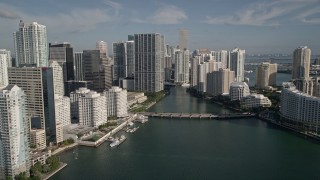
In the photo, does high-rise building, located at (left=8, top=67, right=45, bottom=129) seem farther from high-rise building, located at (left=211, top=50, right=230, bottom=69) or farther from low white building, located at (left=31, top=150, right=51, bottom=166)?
high-rise building, located at (left=211, top=50, right=230, bottom=69)

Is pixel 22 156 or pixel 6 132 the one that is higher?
pixel 6 132

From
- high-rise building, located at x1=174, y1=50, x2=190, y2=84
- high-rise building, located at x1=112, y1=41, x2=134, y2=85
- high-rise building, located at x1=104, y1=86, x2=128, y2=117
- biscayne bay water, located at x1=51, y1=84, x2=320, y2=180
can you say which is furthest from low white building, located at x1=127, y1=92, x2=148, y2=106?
high-rise building, located at x1=174, y1=50, x2=190, y2=84

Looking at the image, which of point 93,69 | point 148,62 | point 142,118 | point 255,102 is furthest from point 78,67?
point 255,102

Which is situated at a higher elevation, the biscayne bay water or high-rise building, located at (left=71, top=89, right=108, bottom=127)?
high-rise building, located at (left=71, top=89, right=108, bottom=127)

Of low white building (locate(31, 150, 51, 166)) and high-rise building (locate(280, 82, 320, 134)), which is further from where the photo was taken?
high-rise building (locate(280, 82, 320, 134))

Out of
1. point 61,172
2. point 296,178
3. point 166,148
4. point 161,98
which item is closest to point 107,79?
point 161,98

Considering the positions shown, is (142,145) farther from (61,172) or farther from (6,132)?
(6,132)
